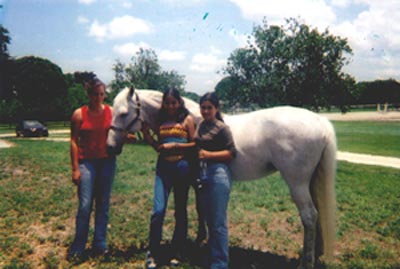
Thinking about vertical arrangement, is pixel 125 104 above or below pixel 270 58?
below

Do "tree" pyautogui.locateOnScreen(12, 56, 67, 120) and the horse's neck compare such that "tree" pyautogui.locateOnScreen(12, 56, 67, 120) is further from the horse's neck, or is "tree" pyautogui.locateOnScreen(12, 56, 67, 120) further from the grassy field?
the horse's neck

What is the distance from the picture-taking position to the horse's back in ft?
12.6

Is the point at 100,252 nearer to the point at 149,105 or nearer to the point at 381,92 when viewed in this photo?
the point at 149,105

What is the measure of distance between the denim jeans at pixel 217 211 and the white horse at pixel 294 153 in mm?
445

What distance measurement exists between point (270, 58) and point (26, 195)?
41.1 ft

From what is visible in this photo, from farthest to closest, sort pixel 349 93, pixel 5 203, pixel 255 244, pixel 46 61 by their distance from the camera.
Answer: pixel 46 61 → pixel 349 93 → pixel 5 203 → pixel 255 244

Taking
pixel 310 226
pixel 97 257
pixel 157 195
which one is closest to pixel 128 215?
pixel 97 257

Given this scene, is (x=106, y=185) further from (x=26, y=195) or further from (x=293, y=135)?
(x=26, y=195)

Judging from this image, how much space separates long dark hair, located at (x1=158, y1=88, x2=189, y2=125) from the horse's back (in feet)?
2.17

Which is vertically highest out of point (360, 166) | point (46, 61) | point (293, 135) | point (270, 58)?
point (46, 61)

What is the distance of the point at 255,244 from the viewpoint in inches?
193

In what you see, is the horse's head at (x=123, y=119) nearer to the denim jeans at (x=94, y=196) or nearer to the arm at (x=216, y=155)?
the denim jeans at (x=94, y=196)

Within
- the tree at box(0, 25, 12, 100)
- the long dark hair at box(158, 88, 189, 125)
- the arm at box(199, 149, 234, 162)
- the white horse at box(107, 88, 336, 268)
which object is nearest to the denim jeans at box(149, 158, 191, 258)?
the arm at box(199, 149, 234, 162)

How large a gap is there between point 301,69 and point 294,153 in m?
12.5
